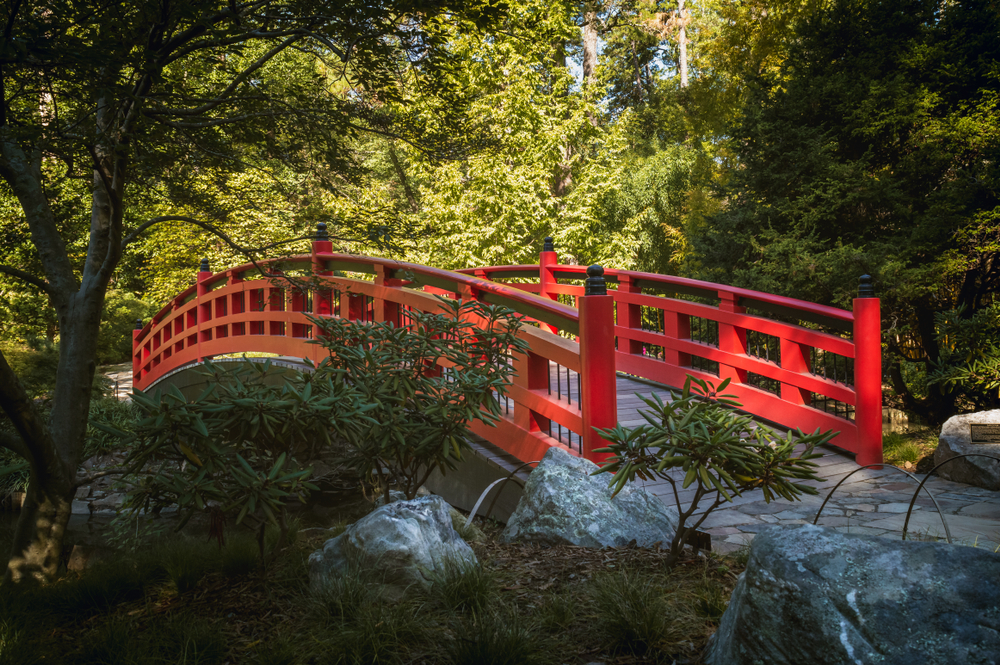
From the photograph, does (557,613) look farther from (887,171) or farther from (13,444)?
(887,171)

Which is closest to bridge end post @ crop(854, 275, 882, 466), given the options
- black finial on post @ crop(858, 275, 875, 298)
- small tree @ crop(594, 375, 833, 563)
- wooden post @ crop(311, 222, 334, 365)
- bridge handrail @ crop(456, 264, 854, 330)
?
black finial on post @ crop(858, 275, 875, 298)

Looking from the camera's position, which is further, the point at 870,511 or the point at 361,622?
the point at 870,511

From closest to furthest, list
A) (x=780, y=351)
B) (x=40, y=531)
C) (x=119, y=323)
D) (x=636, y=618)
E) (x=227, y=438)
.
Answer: (x=636, y=618) < (x=227, y=438) < (x=40, y=531) < (x=780, y=351) < (x=119, y=323)

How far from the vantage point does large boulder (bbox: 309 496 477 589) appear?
2.74m

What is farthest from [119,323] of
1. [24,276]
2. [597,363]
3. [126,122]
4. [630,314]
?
[597,363]

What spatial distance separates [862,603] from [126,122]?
452 cm

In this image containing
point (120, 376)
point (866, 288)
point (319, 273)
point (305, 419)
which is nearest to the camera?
point (305, 419)

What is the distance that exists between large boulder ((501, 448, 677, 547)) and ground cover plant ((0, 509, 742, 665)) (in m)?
0.14

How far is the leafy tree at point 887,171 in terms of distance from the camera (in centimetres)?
668

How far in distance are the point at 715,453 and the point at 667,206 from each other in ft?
47.0

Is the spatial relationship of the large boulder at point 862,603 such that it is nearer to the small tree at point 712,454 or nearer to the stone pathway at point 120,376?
the small tree at point 712,454

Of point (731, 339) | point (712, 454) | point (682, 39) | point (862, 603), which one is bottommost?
point (862, 603)

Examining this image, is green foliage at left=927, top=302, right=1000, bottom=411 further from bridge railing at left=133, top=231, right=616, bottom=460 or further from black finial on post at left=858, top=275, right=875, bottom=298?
bridge railing at left=133, top=231, right=616, bottom=460

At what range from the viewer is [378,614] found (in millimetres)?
2484
